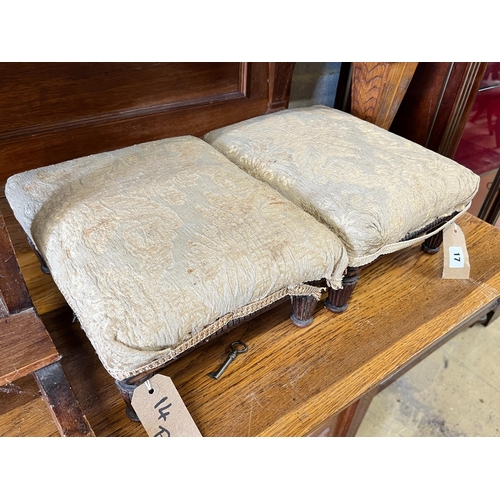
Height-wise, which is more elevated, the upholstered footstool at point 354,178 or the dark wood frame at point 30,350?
the upholstered footstool at point 354,178

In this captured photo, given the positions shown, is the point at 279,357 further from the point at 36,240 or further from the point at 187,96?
the point at 187,96

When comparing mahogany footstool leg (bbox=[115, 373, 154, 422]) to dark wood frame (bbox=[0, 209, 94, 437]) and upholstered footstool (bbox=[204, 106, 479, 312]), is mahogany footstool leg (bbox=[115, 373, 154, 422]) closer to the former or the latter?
dark wood frame (bbox=[0, 209, 94, 437])

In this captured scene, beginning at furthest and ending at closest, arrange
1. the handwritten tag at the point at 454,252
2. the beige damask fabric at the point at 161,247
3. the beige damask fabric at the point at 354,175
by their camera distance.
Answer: the handwritten tag at the point at 454,252, the beige damask fabric at the point at 354,175, the beige damask fabric at the point at 161,247

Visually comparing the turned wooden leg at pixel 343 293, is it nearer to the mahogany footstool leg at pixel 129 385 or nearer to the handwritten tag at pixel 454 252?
the handwritten tag at pixel 454 252

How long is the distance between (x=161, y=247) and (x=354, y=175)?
33 cm

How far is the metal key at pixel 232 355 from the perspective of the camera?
623 millimetres

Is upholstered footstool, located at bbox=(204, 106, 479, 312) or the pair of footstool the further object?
upholstered footstool, located at bbox=(204, 106, 479, 312)

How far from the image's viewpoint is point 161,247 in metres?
0.52

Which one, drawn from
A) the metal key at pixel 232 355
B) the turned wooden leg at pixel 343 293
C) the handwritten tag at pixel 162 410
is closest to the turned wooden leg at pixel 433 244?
the turned wooden leg at pixel 343 293

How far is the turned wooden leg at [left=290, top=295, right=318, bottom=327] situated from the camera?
0.65 meters

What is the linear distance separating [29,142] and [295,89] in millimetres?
777

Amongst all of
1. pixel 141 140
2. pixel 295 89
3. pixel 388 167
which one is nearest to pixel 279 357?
pixel 388 167

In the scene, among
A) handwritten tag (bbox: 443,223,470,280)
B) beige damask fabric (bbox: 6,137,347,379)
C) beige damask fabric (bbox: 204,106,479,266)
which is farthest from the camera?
handwritten tag (bbox: 443,223,470,280)

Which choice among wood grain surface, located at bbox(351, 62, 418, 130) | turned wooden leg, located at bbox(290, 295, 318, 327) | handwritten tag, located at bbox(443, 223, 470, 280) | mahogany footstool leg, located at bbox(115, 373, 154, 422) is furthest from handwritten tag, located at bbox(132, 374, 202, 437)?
wood grain surface, located at bbox(351, 62, 418, 130)
